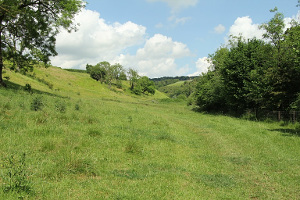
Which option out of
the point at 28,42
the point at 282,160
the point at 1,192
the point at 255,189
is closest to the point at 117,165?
the point at 1,192

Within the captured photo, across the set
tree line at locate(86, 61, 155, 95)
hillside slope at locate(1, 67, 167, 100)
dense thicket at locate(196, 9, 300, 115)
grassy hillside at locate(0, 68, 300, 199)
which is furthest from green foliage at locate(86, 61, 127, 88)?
grassy hillside at locate(0, 68, 300, 199)

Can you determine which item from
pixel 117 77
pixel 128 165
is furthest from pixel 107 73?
pixel 128 165

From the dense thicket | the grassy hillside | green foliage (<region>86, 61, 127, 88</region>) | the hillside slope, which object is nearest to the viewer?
the grassy hillside

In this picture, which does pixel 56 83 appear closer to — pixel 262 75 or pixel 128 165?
pixel 262 75

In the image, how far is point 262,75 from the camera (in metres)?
29.7

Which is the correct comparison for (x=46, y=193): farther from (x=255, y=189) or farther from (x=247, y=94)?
(x=247, y=94)

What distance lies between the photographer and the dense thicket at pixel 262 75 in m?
26.0

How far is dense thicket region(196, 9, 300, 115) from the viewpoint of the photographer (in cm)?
2595

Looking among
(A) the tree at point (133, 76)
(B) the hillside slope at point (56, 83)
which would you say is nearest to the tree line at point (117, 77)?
(A) the tree at point (133, 76)

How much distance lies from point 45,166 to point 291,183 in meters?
8.40

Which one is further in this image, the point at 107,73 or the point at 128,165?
the point at 107,73

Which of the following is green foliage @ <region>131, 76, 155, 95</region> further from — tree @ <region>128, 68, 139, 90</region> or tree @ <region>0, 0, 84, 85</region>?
tree @ <region>0, 0, 84, 85</region>

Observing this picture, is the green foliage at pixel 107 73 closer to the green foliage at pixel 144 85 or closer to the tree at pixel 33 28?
the green foliage at pixel 144 85

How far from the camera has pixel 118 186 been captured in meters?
6.33
